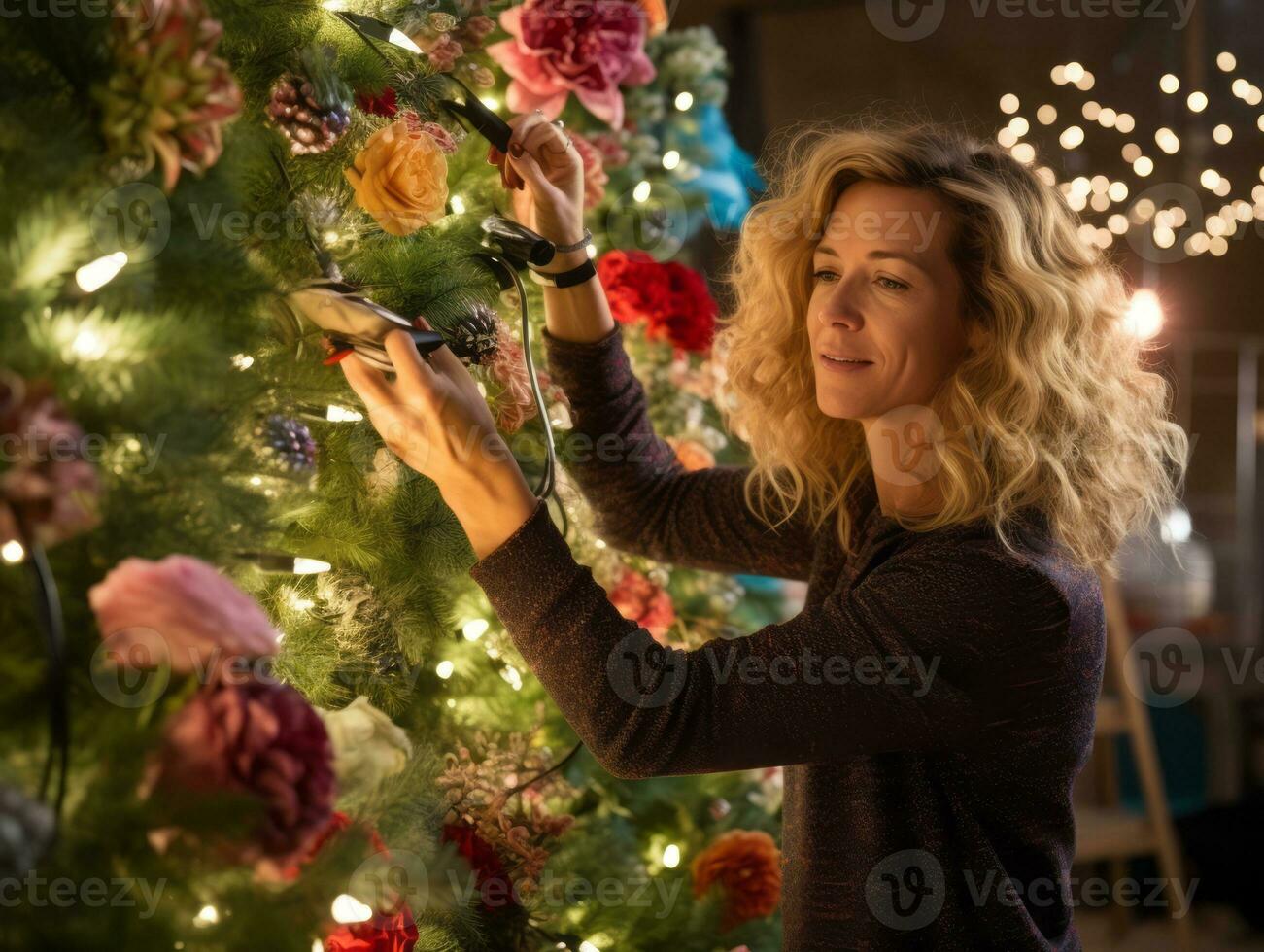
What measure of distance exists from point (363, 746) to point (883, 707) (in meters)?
0.44

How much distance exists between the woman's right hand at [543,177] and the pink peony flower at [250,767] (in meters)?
0.67

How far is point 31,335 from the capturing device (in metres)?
0.60

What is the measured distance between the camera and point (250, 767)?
24.4 inches

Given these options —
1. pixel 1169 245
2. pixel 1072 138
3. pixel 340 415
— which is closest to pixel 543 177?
pixel 340 415

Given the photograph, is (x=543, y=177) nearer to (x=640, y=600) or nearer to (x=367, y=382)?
(x=367, y=382)

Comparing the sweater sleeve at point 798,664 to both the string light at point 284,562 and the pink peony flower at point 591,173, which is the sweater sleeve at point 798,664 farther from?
the pink peony flower at point 591,173

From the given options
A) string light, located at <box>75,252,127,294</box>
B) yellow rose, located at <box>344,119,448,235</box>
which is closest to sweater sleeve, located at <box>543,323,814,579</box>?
yellow rose, located at <box>344,119,448,235</box>

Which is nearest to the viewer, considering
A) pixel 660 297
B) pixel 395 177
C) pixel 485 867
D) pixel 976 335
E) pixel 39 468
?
pixel 39 468

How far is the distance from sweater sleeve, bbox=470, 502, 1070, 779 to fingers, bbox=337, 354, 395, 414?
0.15 meters

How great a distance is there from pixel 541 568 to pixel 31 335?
17.5 inches

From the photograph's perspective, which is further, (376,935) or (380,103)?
(380,103)

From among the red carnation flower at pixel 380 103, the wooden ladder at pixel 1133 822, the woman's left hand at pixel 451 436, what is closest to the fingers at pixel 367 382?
the woman's left hand at pixel 451 436

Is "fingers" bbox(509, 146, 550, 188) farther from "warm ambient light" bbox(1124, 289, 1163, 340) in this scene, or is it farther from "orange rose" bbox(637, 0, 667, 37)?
"warm ambient light" bbox(1124, 289, 1163, 340)

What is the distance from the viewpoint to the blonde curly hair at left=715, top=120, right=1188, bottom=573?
3.78 ft
